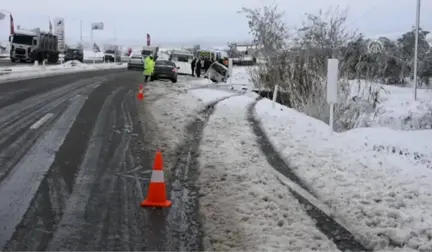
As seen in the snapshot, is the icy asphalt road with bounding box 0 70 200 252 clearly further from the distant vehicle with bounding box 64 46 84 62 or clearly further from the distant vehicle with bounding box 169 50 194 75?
the distant vehicle with bounding box 64 46 84 62

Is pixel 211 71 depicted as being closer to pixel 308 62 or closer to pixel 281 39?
pixel 281 39

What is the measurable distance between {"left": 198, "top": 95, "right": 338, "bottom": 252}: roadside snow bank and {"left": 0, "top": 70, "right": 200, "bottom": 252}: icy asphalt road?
35cm

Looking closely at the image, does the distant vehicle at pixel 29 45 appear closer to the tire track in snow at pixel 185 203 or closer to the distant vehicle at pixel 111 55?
the distant vehicle at pixel 111 55

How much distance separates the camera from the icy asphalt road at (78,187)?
4.96m

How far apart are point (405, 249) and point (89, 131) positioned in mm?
7969

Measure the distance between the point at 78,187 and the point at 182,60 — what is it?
38.0 meters

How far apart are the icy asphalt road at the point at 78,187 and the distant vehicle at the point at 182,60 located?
29.2 meters

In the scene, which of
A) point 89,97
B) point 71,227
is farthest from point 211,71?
point 71,227

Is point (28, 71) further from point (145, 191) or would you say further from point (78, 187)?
point (145, 191)

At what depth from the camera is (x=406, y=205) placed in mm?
6039

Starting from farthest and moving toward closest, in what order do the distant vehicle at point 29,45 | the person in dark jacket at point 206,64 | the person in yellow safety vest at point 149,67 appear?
1. the distant vehicle at point 29,45
2. the person in dark jacket at point 206,64
3. the person in yellow safety vest at point 149,67

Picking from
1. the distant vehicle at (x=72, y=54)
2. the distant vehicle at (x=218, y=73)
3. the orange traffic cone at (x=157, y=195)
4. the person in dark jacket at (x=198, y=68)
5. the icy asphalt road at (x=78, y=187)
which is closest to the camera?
the icy asphalt road at (x=78, y=187)

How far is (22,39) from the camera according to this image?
5059 cm

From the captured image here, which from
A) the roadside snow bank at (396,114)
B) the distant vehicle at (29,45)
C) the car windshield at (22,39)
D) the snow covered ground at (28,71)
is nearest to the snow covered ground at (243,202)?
the roadside snow bank at (396,114)
